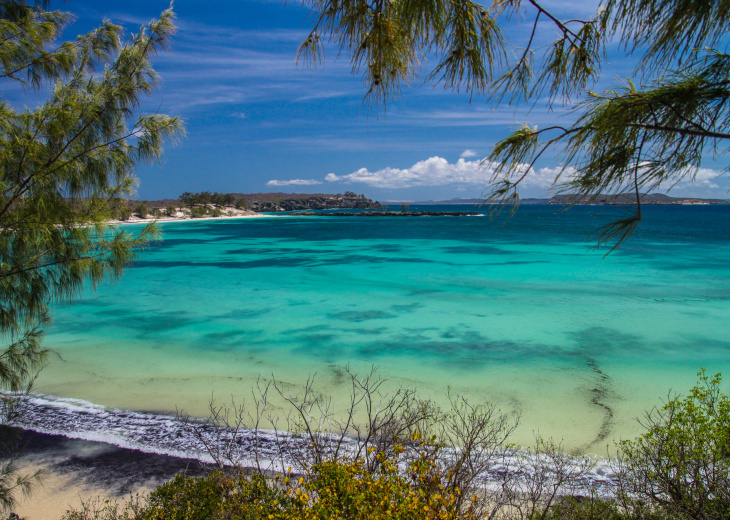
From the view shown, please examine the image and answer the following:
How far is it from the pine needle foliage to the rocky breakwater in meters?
94.3

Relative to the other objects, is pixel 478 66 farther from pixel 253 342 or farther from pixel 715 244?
pixel 715 244

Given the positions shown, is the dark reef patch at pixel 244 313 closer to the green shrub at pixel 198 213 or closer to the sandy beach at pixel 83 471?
the sandy beach at pixel 83 471

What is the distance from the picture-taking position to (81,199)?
364cm

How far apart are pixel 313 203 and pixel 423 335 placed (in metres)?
115

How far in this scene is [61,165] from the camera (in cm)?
339

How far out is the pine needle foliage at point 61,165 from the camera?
10.9ft

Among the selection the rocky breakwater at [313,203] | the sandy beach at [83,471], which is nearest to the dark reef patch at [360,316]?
the sandy beach at [83,471]

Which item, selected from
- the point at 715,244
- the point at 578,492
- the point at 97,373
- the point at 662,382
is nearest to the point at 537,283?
the point at 662,382

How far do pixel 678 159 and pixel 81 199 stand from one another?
14.4 feet

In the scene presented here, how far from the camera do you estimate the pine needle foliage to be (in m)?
3.33

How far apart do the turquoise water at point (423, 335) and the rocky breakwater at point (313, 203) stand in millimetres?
82599

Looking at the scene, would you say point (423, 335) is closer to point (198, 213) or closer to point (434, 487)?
point (434, 487)

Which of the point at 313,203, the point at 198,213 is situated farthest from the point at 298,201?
the point at 198,213

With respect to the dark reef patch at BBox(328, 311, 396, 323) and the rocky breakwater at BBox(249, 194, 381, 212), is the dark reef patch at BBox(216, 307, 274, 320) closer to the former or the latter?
the dark reef patch at BBox(328, 311, 396, 323)
